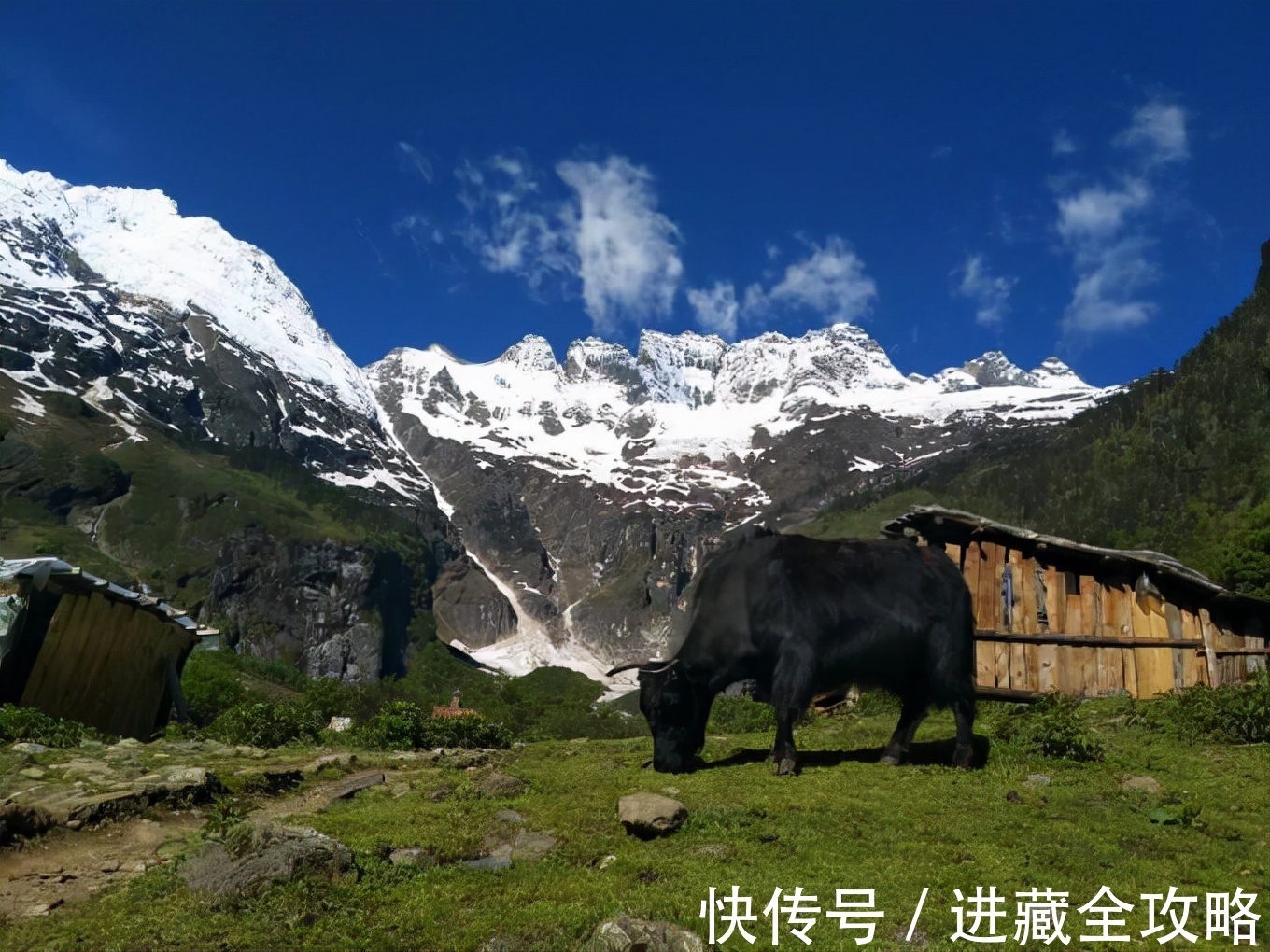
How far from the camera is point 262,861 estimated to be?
7875 millimetres

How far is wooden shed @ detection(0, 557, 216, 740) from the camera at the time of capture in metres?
18.6

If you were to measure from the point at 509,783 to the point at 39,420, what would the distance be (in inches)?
8401

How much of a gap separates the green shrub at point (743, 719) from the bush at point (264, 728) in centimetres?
1101

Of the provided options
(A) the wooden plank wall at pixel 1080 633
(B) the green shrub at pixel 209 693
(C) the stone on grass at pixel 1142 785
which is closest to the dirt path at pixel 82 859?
(C) the stone on grass at pixel 1142 785

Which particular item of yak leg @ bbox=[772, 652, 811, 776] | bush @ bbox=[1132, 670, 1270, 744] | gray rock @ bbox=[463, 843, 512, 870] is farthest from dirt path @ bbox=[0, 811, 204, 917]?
bush @ bbox=[1132, 670, 1270, 744]

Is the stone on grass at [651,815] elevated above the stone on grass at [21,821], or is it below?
above

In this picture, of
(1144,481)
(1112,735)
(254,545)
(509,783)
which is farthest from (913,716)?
(254,545)

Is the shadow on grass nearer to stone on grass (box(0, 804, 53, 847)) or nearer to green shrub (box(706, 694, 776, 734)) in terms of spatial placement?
green shrub (box(706, 694, 776, 734))

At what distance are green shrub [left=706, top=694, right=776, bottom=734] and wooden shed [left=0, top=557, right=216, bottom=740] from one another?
15.5 m

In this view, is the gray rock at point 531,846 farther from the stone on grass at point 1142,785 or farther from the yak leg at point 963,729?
the stone on grass at point 1142,785

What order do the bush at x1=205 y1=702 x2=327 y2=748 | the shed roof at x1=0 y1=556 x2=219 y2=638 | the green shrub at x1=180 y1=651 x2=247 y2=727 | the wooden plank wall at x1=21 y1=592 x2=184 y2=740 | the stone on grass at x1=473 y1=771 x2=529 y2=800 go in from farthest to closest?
1. the green shrub at x1=180 y1=651 x2=247 y2=727
2. the bush at x1=205 y1=702 x2=327 y2=748
3. the wooden plank wall at x1=21 y1=592 x2=184 y2=740
4. the shed roof at x1=0 y1=556 x2=219 y2=638
5. the stone on grass at x1=473 y1=771 x2=529 y2=800

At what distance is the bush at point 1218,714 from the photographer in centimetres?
1380

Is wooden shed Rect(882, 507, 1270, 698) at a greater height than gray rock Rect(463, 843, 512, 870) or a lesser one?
greater

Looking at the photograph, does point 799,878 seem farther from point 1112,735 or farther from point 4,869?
point 1112,735
